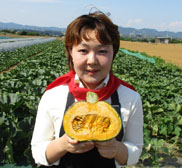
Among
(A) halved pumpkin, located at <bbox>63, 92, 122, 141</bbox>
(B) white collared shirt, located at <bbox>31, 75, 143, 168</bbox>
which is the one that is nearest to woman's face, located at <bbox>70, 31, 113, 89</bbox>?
(B) white collared shirt, located at <bbox>31, 75, 143, 168</bbox>

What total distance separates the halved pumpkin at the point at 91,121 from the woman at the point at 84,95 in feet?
1.02

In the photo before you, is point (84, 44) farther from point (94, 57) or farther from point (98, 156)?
point (98, 156)

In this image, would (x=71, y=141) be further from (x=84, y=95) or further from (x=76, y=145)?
(x=84, y=95)

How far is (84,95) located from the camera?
1.70 m

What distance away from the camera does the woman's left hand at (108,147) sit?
140 cm

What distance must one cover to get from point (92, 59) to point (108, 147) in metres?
0.58

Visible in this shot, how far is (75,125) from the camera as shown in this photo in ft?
4.50

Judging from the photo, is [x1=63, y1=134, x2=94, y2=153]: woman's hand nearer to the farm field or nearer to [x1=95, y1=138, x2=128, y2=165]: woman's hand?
[x1=95, y1=138, x2=128, y2=165]: woman's hand

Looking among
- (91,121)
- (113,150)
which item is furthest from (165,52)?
(91,121)

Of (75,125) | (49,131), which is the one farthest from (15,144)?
(75,125)

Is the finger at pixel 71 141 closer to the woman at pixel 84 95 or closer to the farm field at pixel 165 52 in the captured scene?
the woman at pixel 84 95

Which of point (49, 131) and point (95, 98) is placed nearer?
point (95, 98)

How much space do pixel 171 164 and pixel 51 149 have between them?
2999mm

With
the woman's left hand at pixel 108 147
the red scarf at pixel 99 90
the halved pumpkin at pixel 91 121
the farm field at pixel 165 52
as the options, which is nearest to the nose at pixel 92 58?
the red scarf at pixel 99 90
